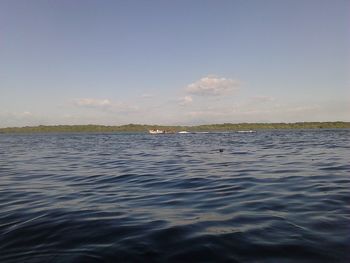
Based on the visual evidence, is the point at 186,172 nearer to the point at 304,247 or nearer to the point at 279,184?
the point at 279,184

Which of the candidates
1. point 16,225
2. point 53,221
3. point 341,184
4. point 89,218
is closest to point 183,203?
point 89,218

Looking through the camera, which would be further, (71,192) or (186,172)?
(186,172)

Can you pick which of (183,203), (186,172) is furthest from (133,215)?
(186,172)

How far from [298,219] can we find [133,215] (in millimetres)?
3836

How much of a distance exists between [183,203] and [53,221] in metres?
3.52

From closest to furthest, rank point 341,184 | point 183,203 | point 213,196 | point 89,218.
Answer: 1. point 89,218
2. point 183,203
3. point 213,196
4. point 341,184

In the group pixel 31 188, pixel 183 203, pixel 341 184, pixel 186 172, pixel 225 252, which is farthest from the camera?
pixel 186 172

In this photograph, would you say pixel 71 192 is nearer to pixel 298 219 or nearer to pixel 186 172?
pixel 186 172

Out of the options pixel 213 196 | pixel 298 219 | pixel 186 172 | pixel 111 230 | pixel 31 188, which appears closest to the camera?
pixel 111 230

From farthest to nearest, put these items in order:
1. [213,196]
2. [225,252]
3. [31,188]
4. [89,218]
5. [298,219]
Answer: [31,188] → [213,196] → [89,218] → [298,219] → [225,252]

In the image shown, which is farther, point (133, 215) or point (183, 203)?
point (183, 203)

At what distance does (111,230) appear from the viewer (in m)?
7.50

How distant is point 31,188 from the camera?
1348cm

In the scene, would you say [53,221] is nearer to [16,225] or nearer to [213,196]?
[16,225]
